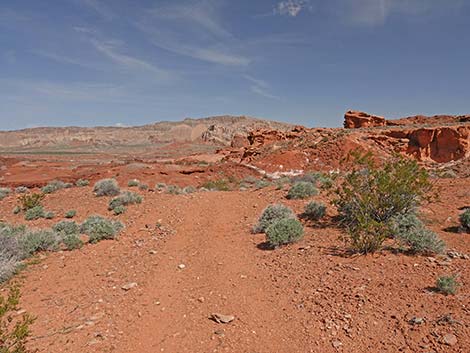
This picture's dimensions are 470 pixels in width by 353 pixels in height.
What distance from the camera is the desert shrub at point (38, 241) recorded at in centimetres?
726

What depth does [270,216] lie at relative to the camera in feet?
27.2

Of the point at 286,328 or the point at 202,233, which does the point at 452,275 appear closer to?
the point at 286,328

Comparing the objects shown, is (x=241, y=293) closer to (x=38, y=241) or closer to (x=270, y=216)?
(x=270, y=216)

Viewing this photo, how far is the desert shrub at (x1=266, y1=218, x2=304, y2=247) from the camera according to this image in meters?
6.95

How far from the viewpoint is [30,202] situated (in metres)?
12.0

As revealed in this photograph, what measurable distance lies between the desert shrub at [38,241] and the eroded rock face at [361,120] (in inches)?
1333

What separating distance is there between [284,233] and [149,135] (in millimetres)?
133592

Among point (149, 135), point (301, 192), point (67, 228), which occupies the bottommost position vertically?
point (67, 228)

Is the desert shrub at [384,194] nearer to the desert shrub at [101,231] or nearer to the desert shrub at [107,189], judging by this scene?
the desert shrub at [101,231]

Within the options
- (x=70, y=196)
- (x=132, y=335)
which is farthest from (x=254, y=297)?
(x=70, y=196)

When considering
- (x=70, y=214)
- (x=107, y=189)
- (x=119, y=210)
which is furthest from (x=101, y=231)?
(x=107, y=189)

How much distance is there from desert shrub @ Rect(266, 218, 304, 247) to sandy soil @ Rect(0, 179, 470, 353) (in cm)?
21

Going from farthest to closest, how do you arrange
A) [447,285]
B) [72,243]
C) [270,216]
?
[270,216], [72,243], [447,285]

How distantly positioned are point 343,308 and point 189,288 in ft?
7.61
